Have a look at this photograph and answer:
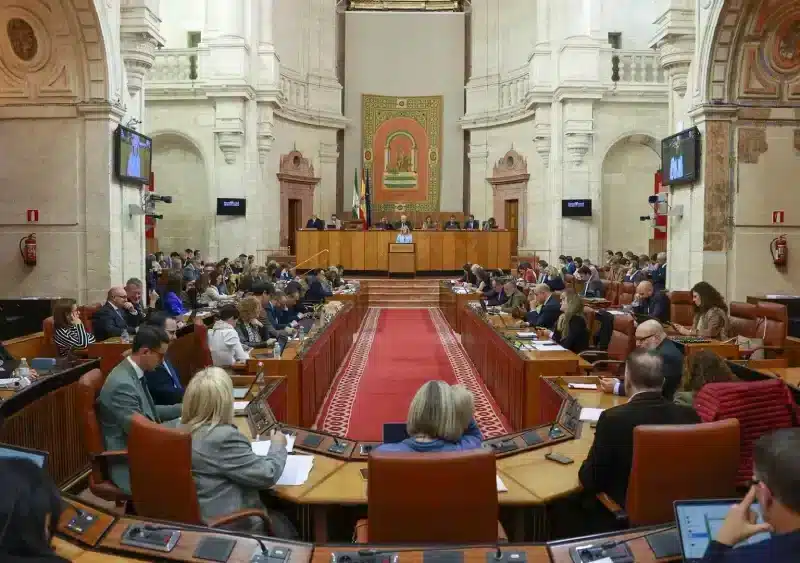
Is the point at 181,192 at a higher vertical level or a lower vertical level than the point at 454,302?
higher

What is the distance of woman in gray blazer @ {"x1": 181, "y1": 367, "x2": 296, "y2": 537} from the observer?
110 inches

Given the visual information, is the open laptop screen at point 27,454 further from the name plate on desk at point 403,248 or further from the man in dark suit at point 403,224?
the man in dark suit at point 403,224

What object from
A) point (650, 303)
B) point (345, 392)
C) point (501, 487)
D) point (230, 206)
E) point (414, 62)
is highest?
point (414, 62)

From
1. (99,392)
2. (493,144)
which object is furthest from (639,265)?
(99,392)

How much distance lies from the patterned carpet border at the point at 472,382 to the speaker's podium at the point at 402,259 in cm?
420

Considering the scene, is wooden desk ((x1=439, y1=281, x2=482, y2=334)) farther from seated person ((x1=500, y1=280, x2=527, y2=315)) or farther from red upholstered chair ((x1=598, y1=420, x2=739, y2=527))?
red upholstered chair ((x1=598, y1=420, x2=739, y2=527))

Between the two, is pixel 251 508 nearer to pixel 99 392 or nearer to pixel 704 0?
pixel 99 392

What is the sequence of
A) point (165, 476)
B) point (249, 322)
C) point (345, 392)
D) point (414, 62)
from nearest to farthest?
1. point (165, 476)
2. point (249, 322)
3. point (345, 392)
4. point (414, 62)

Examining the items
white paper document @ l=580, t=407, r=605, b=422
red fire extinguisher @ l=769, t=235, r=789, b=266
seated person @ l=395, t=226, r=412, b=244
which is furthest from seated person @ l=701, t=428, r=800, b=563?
seated person @ l=395, t=226, r=412, b=244

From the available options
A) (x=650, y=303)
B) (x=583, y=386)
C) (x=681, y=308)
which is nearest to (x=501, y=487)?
(x=583, y=386)

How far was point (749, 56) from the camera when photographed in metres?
8.96

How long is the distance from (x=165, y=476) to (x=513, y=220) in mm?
18478

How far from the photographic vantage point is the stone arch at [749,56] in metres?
8.72

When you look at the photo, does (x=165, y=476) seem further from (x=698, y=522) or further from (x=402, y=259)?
(x=402, y=259)
